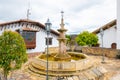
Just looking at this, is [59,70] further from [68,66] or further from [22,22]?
[22,22]

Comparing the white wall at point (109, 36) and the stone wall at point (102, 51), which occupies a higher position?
the white wall at point (109, 36)

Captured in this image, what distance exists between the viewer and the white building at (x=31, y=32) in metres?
22.7

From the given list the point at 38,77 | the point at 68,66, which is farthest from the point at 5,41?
the point at 68,66

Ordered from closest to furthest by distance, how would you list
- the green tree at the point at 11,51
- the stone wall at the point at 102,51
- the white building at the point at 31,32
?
the green tree at the point at 11,51 < the white building at the point at 31,32 < the stone wall at the point at 102,51

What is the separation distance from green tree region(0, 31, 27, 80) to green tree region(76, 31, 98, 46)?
2101cm

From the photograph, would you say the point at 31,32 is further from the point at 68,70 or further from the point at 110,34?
the point at 110,34

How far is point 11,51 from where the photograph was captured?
442 inches

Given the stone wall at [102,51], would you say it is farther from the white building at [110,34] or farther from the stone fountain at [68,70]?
the stone fountain at [68,70]

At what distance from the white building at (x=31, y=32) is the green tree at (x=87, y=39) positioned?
6.38 metres

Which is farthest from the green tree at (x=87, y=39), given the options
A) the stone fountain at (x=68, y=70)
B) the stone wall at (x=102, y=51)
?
the stone fountain at (x=68, y=70)

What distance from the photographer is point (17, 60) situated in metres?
11.4

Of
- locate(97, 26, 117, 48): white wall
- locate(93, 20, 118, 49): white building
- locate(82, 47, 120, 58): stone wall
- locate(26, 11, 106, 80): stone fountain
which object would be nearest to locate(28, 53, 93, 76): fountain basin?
locate(26, 11, 106, 80): stone fountain

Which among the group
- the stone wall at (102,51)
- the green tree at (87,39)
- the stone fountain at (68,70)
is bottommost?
the stone fountain at (68,70)

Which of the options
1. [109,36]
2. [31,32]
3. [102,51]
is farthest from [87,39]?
[31,32]
